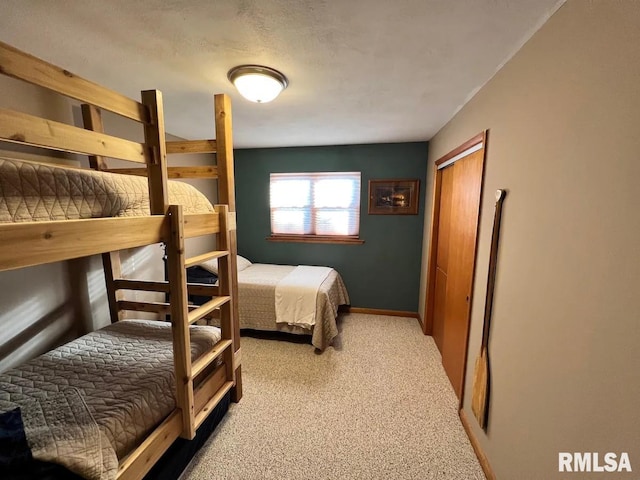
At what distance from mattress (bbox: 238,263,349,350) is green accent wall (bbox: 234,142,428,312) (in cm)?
63

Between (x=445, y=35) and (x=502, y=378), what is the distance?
177cm

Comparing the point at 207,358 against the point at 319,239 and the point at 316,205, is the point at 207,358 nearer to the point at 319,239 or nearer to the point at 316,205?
the point at 319,239

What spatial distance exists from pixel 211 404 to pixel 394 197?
3.08 m

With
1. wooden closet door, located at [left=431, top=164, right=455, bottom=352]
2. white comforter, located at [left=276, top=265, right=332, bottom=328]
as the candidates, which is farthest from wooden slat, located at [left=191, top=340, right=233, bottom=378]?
wooden closet door, located at [left=431, top=164, right=455, bottom=352]

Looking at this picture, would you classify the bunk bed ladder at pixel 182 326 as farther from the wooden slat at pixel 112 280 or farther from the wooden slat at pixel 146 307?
the wooden slat at pixel 112 280

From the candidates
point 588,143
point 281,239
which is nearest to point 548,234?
point 588,143

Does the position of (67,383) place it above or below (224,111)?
below

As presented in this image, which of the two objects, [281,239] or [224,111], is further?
[281,239]

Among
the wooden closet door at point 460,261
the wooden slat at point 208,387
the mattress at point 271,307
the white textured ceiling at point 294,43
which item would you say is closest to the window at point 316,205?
the mattress at point 271,307

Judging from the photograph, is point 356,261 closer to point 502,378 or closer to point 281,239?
point 281,239

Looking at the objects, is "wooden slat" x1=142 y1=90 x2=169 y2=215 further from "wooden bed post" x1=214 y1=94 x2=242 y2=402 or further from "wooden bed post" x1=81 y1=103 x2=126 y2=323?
"wooden bed post" x1=81 y1=103 x2=126 y2=323

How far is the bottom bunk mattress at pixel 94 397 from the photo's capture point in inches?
38.4

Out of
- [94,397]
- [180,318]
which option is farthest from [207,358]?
[94,397]

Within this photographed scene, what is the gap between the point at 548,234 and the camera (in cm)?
109
